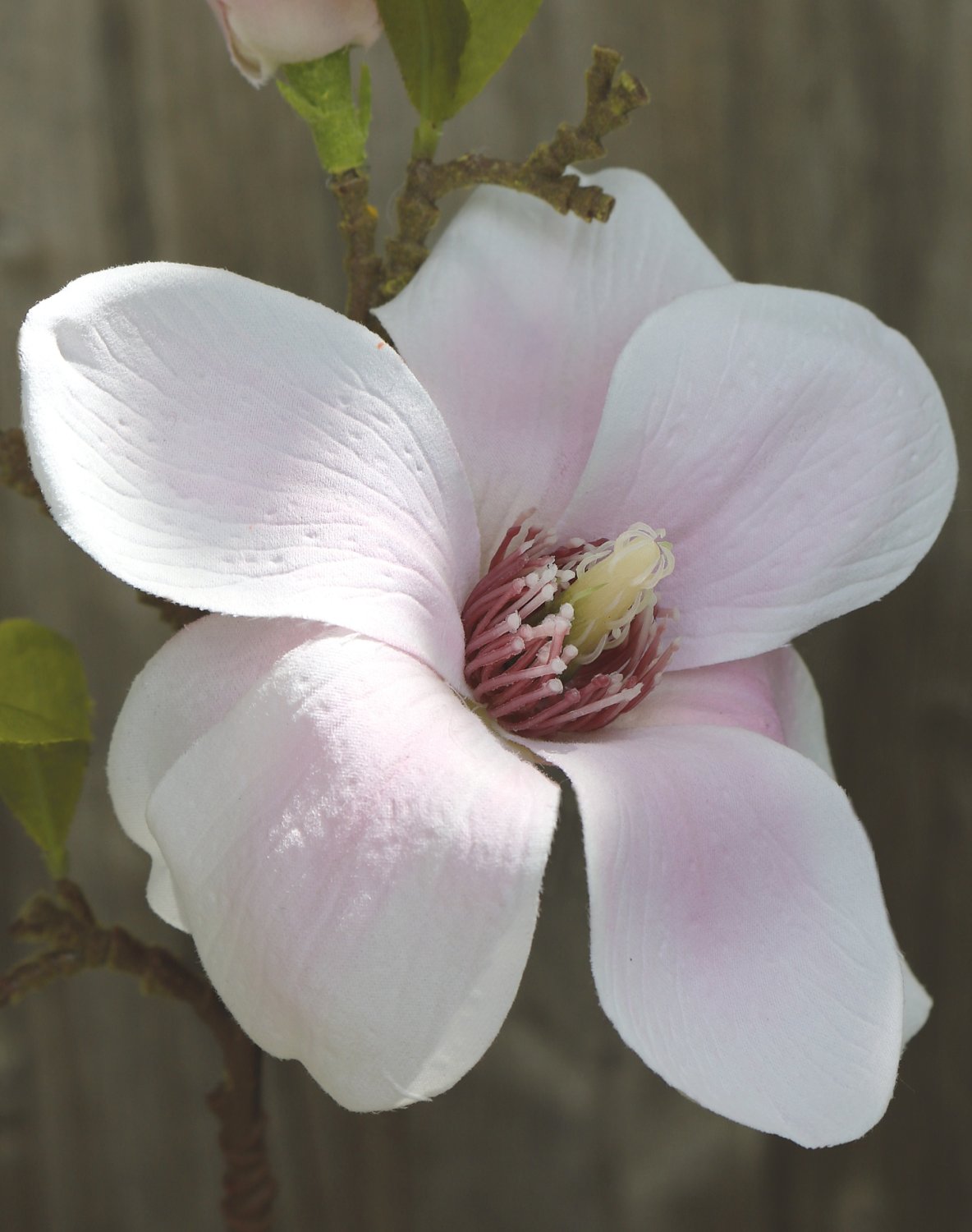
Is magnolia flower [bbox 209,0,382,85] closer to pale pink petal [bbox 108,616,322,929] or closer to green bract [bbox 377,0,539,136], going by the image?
green bract [bbox 377,0,539,136]

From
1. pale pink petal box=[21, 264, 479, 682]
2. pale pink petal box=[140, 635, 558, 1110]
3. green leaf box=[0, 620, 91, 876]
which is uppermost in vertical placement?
pale pink petal box=[21, 264, 479, 682]

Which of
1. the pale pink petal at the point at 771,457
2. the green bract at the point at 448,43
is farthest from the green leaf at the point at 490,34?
the pale pink petal at the point at 771,457

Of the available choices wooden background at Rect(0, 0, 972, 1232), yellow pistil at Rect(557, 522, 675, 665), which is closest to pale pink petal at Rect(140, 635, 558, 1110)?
yellow pistil at Rect(557, 522, 675, 665)

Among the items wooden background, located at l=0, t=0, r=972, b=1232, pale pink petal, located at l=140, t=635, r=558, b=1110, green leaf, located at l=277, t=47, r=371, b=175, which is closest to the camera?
pale pink petal, located at l=140, t=635, r=558, b=1110

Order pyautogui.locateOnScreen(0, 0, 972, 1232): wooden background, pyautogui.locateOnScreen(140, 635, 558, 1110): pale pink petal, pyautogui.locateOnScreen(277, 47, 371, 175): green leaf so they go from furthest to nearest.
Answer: pyautogui.locateOnScreen(0, 0, 972, 1232): wooden background, pyautogui.locateOnScreen(277, 47, 371, 175): green leaf, pyautogui.locateOnScreen(140, 635, 558, 1110): pale pink petal

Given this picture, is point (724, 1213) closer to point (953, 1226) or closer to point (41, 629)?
point (953, 1226)

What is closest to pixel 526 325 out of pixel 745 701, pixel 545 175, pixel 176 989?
pixel 545 175

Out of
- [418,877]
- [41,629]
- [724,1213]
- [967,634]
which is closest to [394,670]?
[418,877]

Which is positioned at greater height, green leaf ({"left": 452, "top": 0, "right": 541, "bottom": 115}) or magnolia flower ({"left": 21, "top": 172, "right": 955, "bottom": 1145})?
green leaf ({"left": 452, "top": 0, "right": 541, "bottom": 115})
